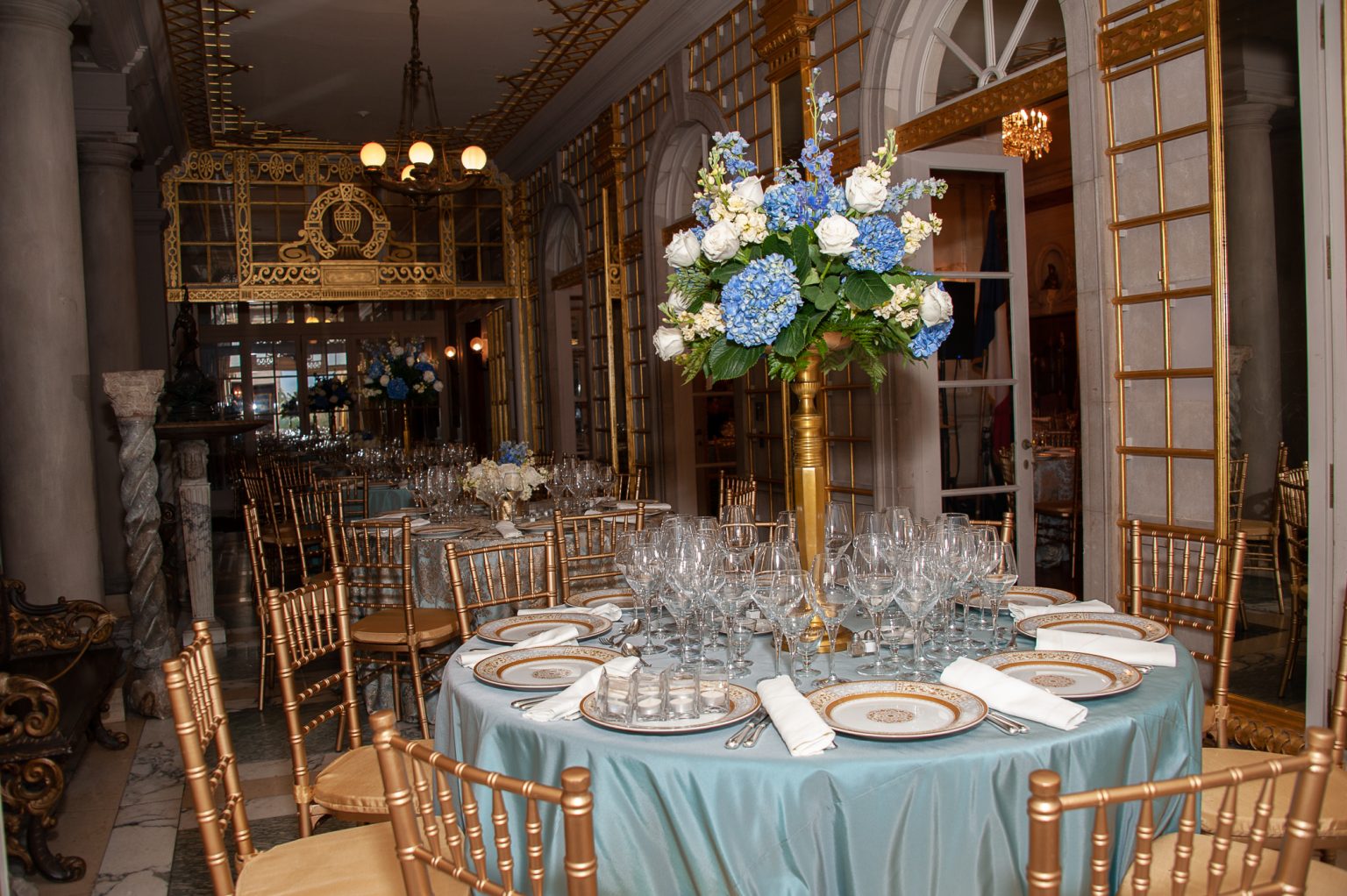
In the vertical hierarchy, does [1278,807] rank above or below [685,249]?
below

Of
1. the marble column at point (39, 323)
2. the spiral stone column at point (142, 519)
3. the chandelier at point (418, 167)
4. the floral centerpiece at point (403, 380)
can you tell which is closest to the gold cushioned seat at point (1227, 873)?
the spiral stone column at point (142, 519)

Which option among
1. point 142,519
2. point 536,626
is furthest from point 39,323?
point 536,626

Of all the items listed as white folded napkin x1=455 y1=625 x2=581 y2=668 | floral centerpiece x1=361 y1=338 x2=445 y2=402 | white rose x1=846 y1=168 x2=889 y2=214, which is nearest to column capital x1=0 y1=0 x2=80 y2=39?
white folded napkin x1=455 y1=625 x2=581 y2=668

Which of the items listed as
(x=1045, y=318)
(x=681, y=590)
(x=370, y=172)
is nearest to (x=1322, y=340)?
(x=681, y=590)

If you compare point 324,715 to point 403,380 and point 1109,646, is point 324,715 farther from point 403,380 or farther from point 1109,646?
point 403,380

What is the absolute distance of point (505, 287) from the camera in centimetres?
1152

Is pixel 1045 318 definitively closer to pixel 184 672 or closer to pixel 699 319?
pixel 699 319

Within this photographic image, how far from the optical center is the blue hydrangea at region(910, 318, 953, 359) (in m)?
2.51

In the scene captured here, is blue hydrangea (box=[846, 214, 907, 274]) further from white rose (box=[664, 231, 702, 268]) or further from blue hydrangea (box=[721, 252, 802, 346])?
white rose (box=[664, 231, 702, 268])

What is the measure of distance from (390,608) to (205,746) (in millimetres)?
2905

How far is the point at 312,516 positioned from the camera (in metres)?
8.19

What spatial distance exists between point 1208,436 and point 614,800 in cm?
267

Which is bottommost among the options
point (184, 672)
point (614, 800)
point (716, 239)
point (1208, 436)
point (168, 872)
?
point (168, 872)

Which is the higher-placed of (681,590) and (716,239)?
(716,239)
